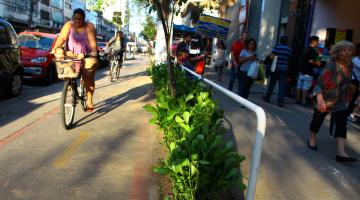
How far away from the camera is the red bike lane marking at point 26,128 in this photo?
18.7 ft

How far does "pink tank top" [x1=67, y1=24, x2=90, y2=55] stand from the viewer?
6.81 meters

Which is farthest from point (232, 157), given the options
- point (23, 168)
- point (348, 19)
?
point (348, 19)

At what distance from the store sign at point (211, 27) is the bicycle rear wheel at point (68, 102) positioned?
34.2 feet

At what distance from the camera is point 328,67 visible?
5.69 m

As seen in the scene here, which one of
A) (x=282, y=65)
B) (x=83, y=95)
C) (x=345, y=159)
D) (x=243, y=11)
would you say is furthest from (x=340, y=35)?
(x=243, y=11)

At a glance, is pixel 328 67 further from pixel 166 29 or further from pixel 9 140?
pixel 9 140

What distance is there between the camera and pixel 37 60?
1277 centimetres

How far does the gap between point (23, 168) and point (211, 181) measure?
2290 mm

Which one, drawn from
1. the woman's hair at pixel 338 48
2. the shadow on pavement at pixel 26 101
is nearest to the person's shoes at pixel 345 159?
the woman's hair at pixel 338 48

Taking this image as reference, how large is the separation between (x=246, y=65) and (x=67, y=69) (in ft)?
14.4

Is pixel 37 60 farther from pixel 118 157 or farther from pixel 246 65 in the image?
pixel 118 157

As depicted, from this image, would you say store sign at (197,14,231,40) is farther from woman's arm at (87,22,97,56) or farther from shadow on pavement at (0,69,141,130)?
woman's arm at (87,22,97,56)

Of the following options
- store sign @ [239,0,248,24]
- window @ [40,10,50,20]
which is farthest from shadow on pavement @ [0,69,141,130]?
window @ [40,10,50,20]

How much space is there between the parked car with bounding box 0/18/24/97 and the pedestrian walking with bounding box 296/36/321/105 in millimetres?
6701
